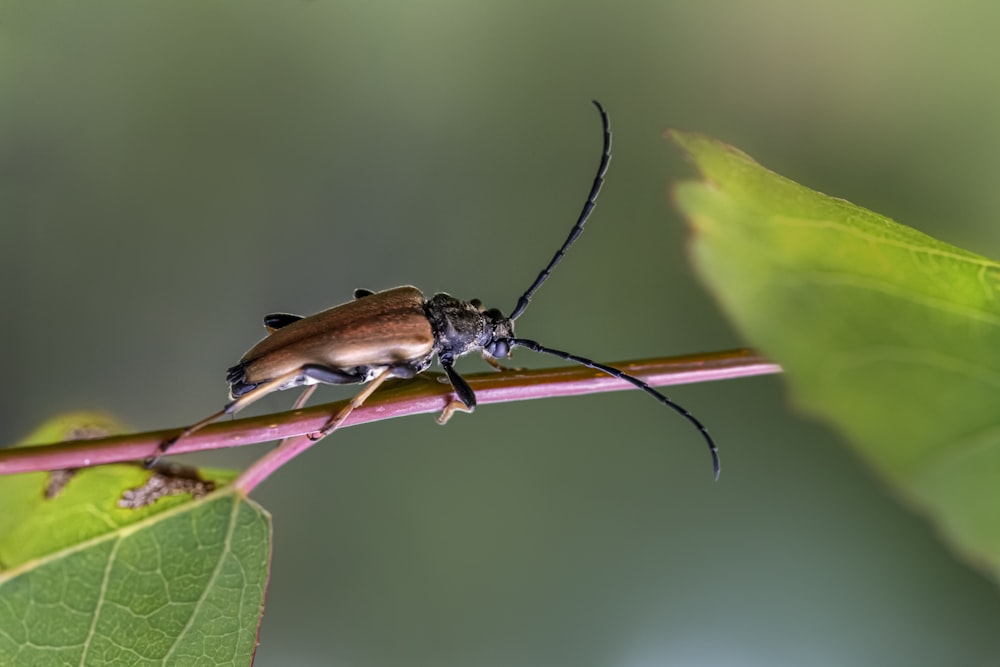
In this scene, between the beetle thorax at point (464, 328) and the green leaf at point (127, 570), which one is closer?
the green leaf at point (127, 570)

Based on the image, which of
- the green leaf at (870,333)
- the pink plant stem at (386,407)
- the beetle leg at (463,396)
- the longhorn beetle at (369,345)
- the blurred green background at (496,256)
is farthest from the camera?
the blurred green background at (496,256)

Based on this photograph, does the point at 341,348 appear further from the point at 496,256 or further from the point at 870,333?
the point at 496,256

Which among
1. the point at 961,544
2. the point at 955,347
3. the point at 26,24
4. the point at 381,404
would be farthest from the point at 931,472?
the point at 26,24

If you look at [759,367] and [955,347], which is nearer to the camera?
[955,347]

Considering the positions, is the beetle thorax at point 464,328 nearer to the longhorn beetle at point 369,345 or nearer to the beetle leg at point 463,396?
the longhorn beetle at point 369,345

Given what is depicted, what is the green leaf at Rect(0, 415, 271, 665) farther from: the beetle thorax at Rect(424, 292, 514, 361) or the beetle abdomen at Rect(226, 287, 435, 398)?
the beetle thorax at Rect(424, 292, 514, 361)

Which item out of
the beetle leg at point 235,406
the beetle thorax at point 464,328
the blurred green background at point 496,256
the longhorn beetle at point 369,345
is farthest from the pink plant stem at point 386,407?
the blurred green background at point 496,256

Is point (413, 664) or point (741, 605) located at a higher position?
point (741, 605)

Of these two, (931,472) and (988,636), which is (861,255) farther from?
(988,636)
